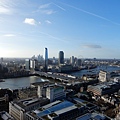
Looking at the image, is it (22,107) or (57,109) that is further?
(22,107)

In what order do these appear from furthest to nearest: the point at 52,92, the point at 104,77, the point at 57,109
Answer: the point at 104,77, the point at 52,92, the point at 57,109

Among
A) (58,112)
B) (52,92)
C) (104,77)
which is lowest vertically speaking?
(58,112)

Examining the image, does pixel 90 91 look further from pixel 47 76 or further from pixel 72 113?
pixel 47 76

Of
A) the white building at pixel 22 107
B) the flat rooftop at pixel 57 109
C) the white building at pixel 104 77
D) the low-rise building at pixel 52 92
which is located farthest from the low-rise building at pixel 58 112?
the white building at pixel 104 77

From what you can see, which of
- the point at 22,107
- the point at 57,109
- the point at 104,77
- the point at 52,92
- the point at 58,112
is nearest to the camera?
the point at 58,112

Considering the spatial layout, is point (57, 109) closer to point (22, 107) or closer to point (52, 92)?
point (22, 107)

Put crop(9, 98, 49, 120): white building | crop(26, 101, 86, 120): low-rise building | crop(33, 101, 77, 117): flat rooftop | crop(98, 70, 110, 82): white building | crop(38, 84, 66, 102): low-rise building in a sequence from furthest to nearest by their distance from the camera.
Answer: crop(98, 70, 110, 82): white building, crop(38, 84, 66, 102): low-rise building, crop(9, 98, 49, 120): white building, crop(33, 101, 77, 117): flat rooftop, crop(26, 101, 86, 120): low-rise building

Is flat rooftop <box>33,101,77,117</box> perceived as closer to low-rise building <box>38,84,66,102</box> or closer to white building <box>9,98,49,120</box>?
white building <box>9,98,49,120</box>

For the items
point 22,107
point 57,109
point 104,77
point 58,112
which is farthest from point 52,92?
point 104,77

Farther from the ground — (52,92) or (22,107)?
(52,92)

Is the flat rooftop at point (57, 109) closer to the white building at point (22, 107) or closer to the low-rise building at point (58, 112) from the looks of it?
the low-rise building at point (58, 112)

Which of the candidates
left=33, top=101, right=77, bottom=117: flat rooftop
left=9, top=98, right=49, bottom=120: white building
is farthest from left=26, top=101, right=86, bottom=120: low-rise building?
left=9, top=98, right=49, bottom=120: white building
